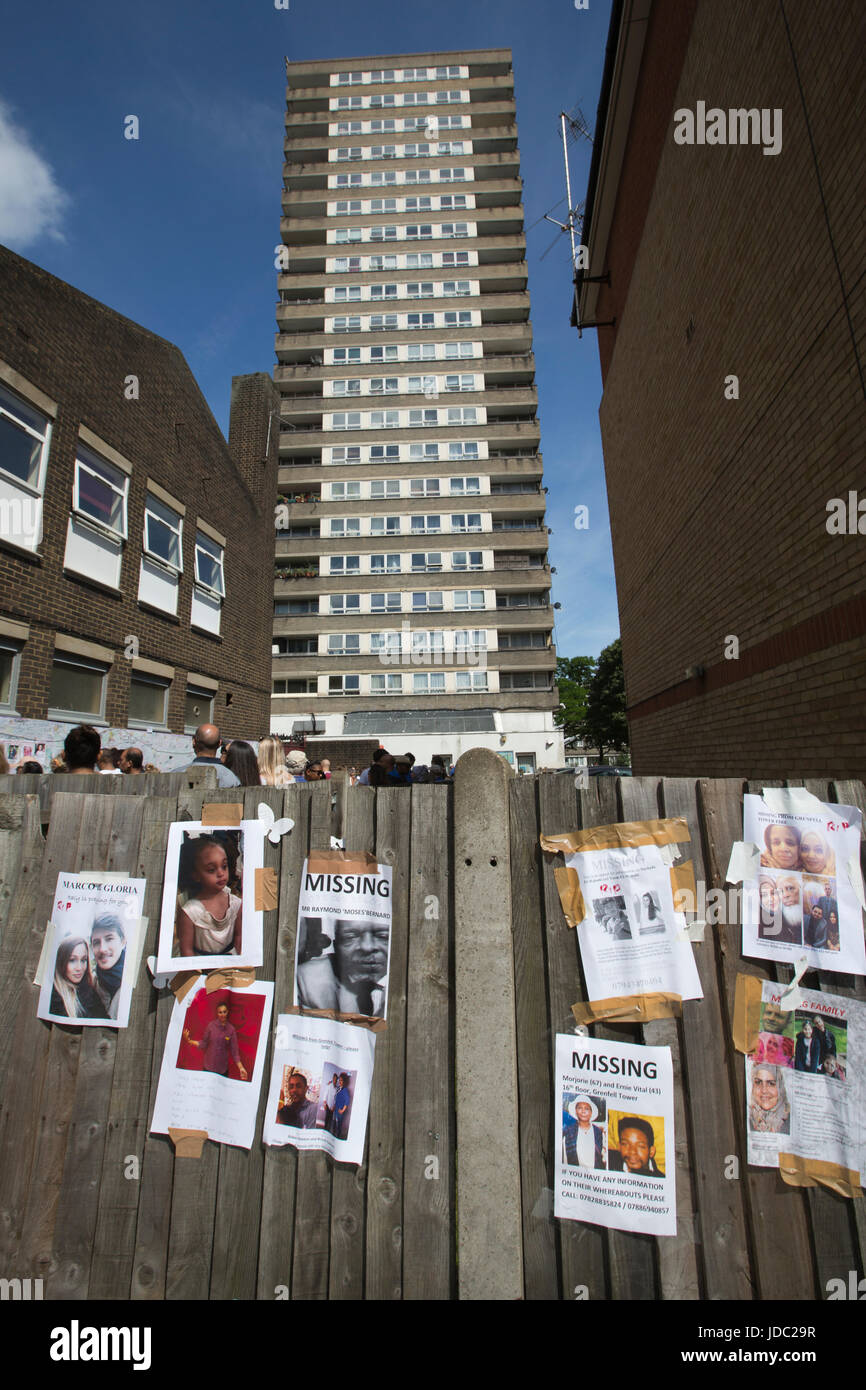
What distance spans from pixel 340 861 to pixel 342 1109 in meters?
0.87

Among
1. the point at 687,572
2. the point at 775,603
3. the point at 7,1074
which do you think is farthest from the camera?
the point at 687,572

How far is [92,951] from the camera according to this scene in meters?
2.38

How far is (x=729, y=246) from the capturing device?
7137 millimetres

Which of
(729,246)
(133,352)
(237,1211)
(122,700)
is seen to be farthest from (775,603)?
(133,352)

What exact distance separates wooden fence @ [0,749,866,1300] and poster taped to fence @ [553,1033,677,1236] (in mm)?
45

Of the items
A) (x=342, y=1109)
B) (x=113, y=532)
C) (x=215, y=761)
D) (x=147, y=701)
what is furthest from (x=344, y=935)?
(x=147, y=701)

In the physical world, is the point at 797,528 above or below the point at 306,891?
above

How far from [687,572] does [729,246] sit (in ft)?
13.7

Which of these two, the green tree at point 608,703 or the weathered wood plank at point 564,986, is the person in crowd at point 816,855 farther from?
the green tree at point 608,703

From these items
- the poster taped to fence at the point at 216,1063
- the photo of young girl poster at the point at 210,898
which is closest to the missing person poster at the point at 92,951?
the photo of young girl poster at the point at 210,898

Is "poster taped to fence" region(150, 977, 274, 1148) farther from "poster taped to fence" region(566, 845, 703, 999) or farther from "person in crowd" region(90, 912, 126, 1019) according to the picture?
"poster taped to fence" region(566, 845, 703, 999)

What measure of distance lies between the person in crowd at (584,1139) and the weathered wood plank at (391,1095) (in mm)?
595

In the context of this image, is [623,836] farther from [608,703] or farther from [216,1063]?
[608,703]

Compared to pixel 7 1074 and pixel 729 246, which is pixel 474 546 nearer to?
pixel 729 246
